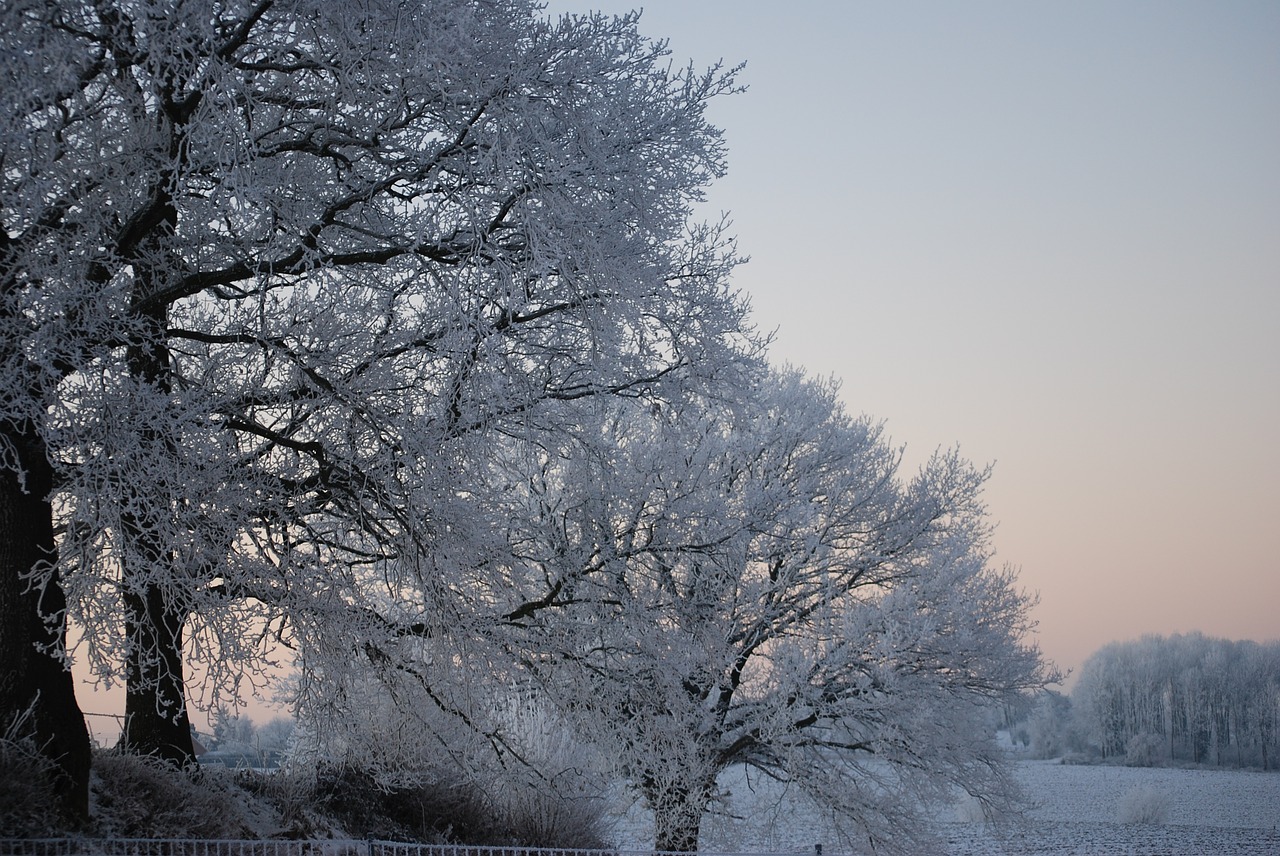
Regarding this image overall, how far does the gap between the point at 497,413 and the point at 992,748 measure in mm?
10585

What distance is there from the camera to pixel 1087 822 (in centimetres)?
3094

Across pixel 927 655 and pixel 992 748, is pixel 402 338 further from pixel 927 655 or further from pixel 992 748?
pixel 992 748

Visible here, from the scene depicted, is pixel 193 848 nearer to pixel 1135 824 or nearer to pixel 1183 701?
pixel 1135 824

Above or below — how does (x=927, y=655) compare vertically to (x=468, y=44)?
below

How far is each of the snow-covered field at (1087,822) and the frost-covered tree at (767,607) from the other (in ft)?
2.44

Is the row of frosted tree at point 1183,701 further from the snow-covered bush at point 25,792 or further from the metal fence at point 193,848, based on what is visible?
the snow-covered bush at point 25,792

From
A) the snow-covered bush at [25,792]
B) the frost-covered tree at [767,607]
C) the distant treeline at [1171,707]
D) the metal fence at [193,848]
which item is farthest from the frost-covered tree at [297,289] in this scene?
the distant treeline at [1171,707]

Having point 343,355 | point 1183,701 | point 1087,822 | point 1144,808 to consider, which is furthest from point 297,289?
point 1183,701

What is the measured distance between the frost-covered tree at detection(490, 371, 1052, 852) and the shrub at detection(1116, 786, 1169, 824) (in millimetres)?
19872

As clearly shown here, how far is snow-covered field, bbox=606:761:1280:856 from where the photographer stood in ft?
48.7

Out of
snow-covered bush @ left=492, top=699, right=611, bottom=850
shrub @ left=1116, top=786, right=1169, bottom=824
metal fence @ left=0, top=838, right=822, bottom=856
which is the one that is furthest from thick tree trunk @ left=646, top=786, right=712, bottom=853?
shrub @ left=1116, top=786, right=1169, bottom=824

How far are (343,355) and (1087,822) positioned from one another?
2987cm

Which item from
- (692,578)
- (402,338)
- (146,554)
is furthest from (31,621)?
(692,578)

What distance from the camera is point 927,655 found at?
587 inches
